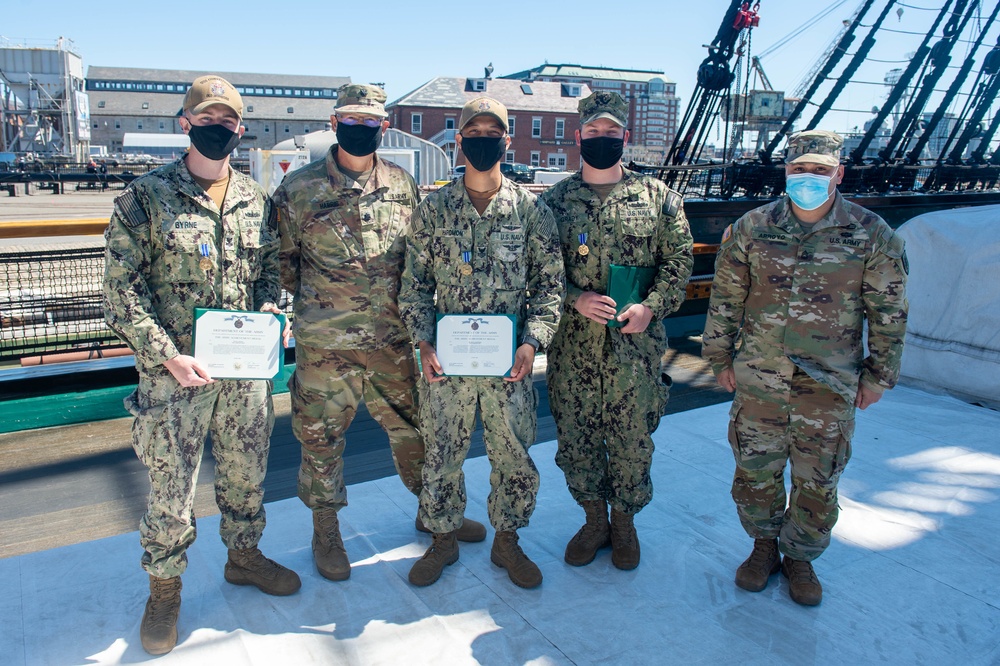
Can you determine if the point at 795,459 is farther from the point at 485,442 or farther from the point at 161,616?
the point at 161,616

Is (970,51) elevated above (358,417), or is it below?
above

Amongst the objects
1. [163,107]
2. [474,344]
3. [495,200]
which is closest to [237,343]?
[474,344]

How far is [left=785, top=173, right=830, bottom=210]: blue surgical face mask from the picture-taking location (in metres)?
2.69

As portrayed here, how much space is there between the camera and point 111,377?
4.92m

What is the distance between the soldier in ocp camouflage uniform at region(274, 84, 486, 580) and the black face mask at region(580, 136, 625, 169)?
0.77 meters

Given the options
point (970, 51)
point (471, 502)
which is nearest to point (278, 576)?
point (471, 502)

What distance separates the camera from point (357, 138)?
9.37 feet

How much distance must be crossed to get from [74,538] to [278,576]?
1158 millimetres

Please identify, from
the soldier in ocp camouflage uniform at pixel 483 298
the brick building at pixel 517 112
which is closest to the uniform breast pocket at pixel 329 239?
the soldier in ocp camouflage uniform at pixel 483 298

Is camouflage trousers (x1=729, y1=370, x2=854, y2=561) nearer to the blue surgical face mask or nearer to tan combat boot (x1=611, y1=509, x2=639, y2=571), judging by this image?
tan combat boot (x1=611, y1=509, x2=639, y2=571)

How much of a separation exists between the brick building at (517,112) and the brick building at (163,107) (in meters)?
14.3

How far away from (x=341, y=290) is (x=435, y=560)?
1199mm

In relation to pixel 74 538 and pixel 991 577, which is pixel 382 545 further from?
pixel 991 577

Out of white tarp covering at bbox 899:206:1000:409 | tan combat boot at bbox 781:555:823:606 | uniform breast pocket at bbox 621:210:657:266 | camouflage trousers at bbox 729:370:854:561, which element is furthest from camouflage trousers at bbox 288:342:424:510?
white tarp covering at bbox 899:206:1000:409
